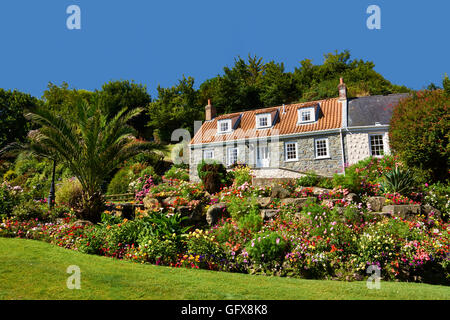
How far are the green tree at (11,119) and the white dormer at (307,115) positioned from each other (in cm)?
3110

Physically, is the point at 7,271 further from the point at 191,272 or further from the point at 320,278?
the point at 320,278

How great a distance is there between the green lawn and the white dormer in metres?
17.3

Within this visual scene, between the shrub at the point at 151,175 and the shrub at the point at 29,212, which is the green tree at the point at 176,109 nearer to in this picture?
the shrub at the point at 151,175

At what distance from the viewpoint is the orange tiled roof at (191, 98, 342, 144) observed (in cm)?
2173

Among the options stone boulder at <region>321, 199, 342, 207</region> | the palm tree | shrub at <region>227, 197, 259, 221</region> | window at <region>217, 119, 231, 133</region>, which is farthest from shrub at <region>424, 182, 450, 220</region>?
window at <region>217, 119, 231, 133</region>

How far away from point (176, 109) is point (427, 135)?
2953cm

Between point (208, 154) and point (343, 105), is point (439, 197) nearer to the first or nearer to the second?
point (343, 105)

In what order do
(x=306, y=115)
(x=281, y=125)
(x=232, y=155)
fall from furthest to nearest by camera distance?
1. (x=232, y=155)
2. (x=281, y=125)
3. (x=306, y=115)

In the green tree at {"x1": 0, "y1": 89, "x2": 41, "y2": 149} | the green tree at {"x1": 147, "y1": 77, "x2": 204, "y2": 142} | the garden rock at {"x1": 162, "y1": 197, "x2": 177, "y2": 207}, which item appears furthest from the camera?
the green tree at {"x1": 147, "y1": 77, "x2": 204, "y2": 142}

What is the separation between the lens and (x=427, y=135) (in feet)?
37.8

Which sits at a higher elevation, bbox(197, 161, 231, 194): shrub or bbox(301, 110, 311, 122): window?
bbox(301, 110, 311, 122): window

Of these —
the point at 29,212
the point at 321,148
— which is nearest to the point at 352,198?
the point at 321,148

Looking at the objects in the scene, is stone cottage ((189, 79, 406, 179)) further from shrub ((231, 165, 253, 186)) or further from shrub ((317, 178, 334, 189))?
shrub ((317, 178, 334, 189))

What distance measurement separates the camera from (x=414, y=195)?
1089cm
